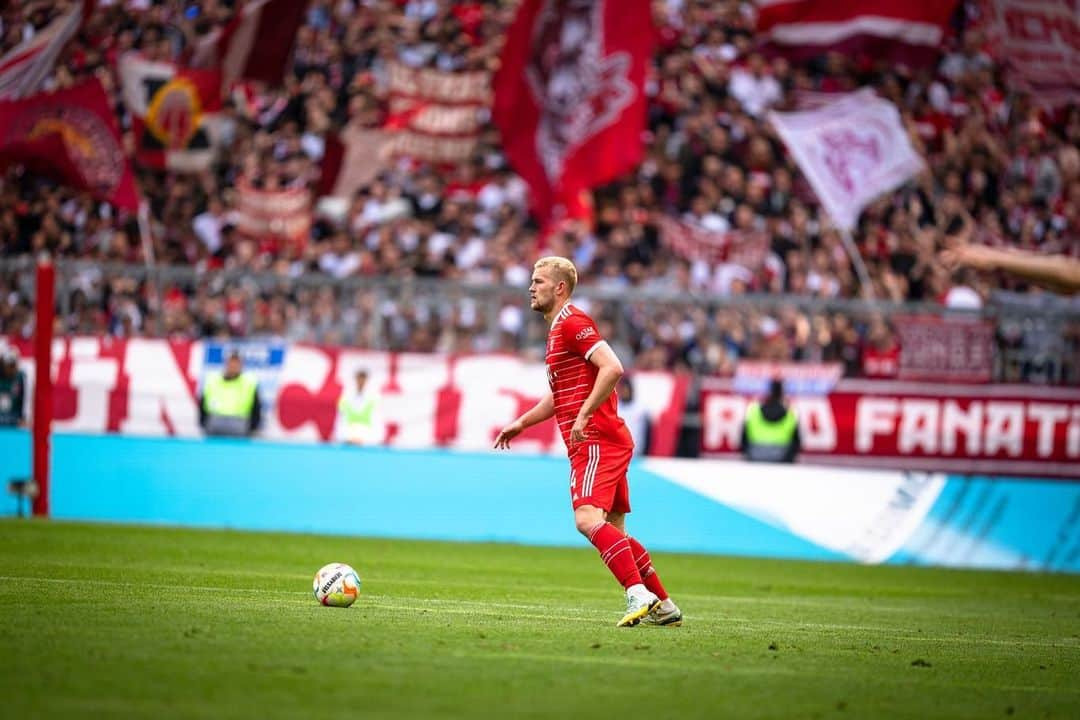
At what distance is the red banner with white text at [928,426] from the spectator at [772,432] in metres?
0.50

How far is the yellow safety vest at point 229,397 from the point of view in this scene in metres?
22.5

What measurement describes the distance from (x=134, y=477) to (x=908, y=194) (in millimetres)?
13647

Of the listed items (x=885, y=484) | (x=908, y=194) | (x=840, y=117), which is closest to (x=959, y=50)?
(x=908, y=194)

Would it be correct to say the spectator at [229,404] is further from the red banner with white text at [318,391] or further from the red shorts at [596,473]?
the red shorts at [596,473]

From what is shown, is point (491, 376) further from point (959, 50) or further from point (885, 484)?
point (959, 50)

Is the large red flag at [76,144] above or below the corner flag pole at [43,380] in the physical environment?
above

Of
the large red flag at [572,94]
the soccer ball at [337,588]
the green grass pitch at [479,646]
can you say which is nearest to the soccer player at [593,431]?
the green grass pitch at [479,646]

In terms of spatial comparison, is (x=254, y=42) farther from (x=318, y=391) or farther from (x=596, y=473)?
(x=596, y=473)

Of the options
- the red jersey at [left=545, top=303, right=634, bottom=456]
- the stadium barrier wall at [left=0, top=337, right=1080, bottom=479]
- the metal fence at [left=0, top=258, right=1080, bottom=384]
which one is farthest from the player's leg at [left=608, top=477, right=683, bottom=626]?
the stadium barrier wall at [left=0, top=337, right=1080, bottom=479]

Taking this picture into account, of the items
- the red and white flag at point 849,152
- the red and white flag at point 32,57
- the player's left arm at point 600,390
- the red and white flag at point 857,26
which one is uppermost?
the red and white flag at point 857,26

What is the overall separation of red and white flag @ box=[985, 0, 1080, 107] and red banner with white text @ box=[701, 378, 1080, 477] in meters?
4.24

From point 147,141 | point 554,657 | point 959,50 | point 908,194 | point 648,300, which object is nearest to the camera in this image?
point 554,657

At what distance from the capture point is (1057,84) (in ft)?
74.1

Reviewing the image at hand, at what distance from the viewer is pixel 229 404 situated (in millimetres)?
22594
